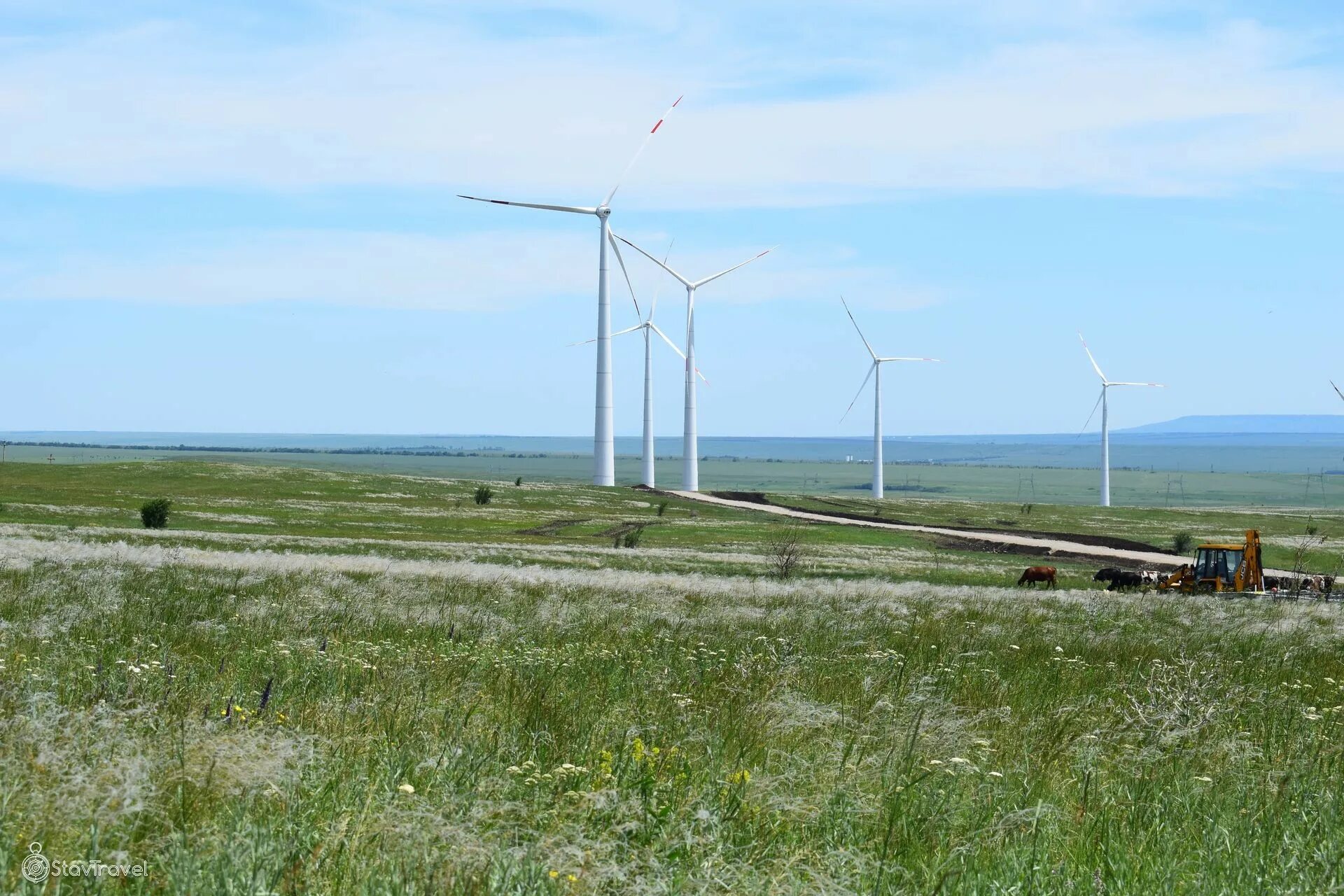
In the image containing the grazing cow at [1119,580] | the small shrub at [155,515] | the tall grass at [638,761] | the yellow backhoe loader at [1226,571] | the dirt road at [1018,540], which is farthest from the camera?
the dirt road at [1018,540]

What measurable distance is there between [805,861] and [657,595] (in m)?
19.1

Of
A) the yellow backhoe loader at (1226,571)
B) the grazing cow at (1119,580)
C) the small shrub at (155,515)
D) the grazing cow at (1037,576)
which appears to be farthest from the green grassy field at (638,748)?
the small shrub at (155,515)

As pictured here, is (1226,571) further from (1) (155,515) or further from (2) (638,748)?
(1) (155,515)

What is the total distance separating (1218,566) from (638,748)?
3879cm

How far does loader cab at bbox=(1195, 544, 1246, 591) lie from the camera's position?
133 feet

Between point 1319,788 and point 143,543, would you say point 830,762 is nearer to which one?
point 1319,788

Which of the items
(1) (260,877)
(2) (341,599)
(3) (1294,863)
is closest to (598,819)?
(1) (260,877)

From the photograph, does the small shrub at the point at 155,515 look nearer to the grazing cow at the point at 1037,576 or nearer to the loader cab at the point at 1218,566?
the grazing cow at the point at 1037,576

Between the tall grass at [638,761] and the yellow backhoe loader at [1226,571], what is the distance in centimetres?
2677

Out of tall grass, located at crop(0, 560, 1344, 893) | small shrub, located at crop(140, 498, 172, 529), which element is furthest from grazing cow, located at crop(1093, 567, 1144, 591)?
small shrub, located at crop(140, 498, 172, 529)

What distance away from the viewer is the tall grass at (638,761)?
220 inches

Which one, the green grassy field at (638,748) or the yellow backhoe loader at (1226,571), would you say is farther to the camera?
the yellow backhoe loader at (1226,571)

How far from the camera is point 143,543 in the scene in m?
39.6

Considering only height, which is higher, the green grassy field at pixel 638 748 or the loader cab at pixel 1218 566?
the green grassy field at pixel 638 748
